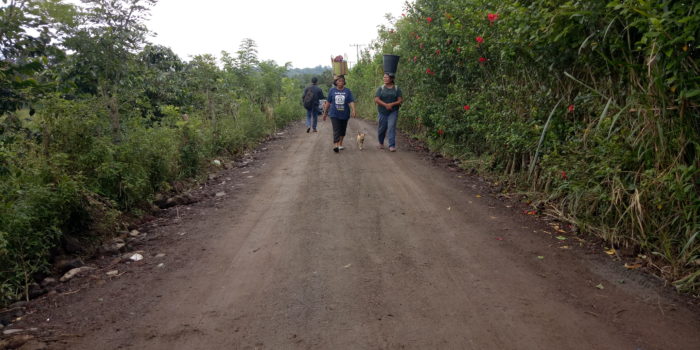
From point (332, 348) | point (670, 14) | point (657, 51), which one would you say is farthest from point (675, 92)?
point (332, 348)

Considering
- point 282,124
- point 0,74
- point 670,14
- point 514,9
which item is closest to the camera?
point 0,74

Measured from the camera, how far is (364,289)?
3.54 metres

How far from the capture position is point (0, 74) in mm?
3285

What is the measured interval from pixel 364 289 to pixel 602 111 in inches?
131

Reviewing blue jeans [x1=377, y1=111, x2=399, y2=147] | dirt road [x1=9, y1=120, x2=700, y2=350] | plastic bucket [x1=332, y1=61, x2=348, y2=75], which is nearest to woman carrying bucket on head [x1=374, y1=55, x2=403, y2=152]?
blue jeans [x1=377, y1=111, x2=399, y2=147]

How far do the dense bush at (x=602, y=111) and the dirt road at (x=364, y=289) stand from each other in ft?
1.59

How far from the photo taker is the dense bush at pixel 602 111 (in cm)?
369

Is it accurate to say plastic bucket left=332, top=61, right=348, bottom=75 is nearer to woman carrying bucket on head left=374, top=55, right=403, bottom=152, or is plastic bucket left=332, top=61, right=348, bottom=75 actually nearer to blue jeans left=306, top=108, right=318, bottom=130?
blue jeans left=306, top=108, right=318, bottom=130

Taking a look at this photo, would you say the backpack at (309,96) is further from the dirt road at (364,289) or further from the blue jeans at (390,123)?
the dirt road at (364,289)

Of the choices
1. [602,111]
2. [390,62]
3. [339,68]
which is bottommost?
[602,111]

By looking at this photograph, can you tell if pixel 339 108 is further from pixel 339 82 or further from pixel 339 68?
pixel 339 68

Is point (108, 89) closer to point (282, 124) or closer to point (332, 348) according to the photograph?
point (332, 348)

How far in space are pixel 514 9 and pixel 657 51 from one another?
206 centimetres

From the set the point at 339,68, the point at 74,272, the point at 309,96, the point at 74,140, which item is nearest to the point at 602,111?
the point at 74,272
